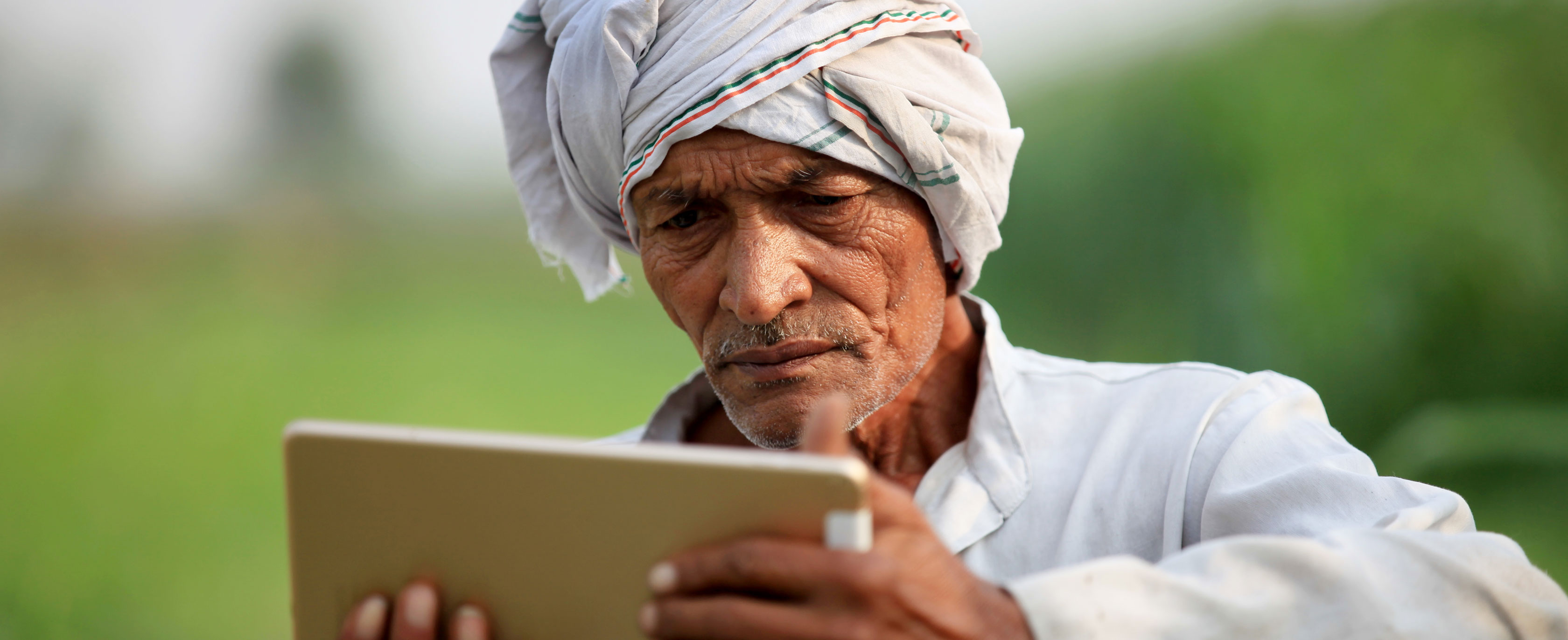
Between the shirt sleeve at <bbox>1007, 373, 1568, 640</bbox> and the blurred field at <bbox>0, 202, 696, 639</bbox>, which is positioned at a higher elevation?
the shirt sleeve at <bbox>1007, 373, 1568, 640</bbox>

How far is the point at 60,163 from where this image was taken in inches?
163

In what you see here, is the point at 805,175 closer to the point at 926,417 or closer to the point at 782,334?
the point at 782,334

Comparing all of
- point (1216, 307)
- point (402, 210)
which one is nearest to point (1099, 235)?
point (1216, 307)

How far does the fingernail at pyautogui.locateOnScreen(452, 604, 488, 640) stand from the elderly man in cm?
57

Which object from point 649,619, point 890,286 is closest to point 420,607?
point 649,619

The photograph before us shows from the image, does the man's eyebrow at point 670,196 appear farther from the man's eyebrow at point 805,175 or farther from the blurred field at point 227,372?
the blurred field at point 227,372

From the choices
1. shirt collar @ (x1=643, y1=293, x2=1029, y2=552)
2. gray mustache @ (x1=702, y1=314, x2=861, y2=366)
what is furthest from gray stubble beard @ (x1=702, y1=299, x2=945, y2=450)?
shirt collar @ (x1=643, y1=293, x2=1029, y2=552)

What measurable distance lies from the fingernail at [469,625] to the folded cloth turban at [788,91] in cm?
92

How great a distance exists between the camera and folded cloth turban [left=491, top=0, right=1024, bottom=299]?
169 cm

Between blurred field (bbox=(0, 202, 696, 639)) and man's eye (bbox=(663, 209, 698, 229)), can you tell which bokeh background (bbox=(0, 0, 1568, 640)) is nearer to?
A: blurred field (bbox=(0, 202, 696, 639))

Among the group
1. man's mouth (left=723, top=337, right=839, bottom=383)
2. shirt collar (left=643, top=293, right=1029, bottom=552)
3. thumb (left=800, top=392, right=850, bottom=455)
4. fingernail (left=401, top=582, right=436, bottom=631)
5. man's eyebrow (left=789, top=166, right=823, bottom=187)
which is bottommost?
shirt collar (left=643, top=293, right=1029, bottom=552)

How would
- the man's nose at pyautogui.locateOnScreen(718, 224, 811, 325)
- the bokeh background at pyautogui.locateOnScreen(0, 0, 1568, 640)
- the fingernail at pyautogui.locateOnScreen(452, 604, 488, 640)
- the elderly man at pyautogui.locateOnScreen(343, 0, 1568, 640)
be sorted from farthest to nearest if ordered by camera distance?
1. the bokeh background at pyautogui.locateOnScreen(0, 0, 1568, 640)
2. the man's nose at pyautogui.locateOnScreen(718, 224, 811, 325)
3. the elderly man at pyautogui.locateOnScreen(343, 0, 1568, 640)
4. the fingernail at pyautogui.locateOnScreen(452, 604, 488, 640)

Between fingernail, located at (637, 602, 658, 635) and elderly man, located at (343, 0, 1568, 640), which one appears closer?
fingernail, located at (637, 602, 658, 635)

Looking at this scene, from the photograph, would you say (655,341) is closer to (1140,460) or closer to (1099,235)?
(1099,235)
